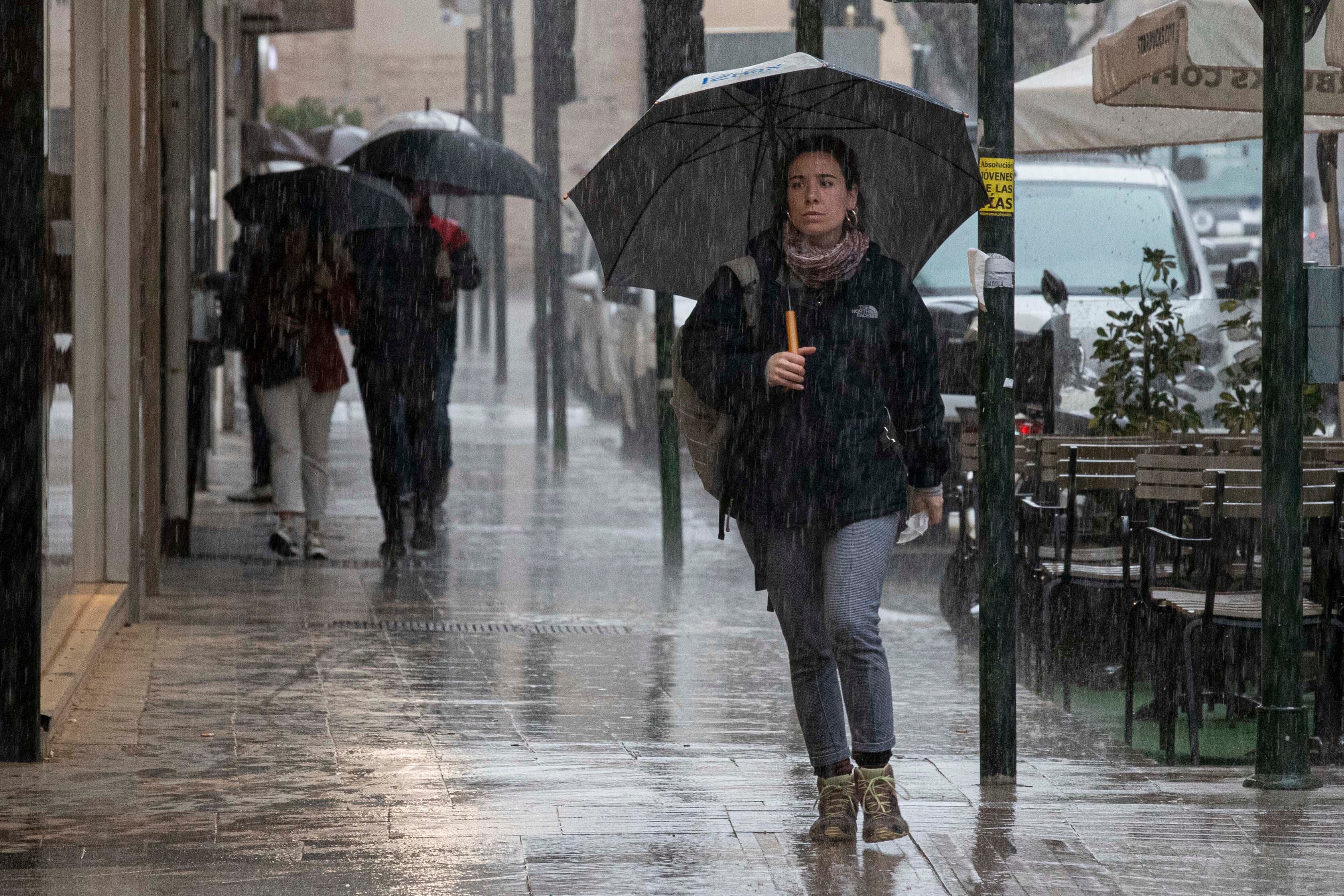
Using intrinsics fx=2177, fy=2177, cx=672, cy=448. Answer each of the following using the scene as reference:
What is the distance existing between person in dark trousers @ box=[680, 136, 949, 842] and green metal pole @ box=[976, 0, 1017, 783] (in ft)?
1.75

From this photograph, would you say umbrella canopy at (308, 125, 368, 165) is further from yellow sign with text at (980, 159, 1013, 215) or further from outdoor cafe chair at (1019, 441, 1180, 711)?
yellow sign with text at (980, 159, 1013, 215)

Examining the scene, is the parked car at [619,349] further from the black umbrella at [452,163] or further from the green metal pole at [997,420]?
the green metal pole at [997,420]

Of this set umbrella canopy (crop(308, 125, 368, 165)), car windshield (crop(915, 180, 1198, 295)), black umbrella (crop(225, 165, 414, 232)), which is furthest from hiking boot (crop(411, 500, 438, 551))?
umbrella canopy (crop(308, 125, 368, 165))

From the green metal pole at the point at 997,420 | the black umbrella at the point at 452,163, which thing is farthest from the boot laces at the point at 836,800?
the black umbrella at the point at 452,163

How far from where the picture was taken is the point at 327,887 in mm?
4891

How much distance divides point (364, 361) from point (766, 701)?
4.61 metres

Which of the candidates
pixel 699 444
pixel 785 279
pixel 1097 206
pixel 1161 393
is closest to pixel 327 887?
pixel 699 444

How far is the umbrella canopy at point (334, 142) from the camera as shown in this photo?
25.7m

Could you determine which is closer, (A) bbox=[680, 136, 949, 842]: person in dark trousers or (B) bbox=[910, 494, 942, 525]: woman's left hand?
(A) bbox=[680, 136, 949, 842]: person in dark trousers

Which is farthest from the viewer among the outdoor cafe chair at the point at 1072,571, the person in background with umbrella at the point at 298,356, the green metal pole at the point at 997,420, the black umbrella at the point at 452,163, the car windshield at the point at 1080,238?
the car windshield at the point at 1080,238

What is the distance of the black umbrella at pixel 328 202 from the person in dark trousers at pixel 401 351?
204 millimetres

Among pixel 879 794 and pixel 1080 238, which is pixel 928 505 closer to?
pixel 879 794

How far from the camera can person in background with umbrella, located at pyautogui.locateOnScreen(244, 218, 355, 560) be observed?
437 inches

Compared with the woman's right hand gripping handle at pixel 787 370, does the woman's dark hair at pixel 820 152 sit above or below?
above
